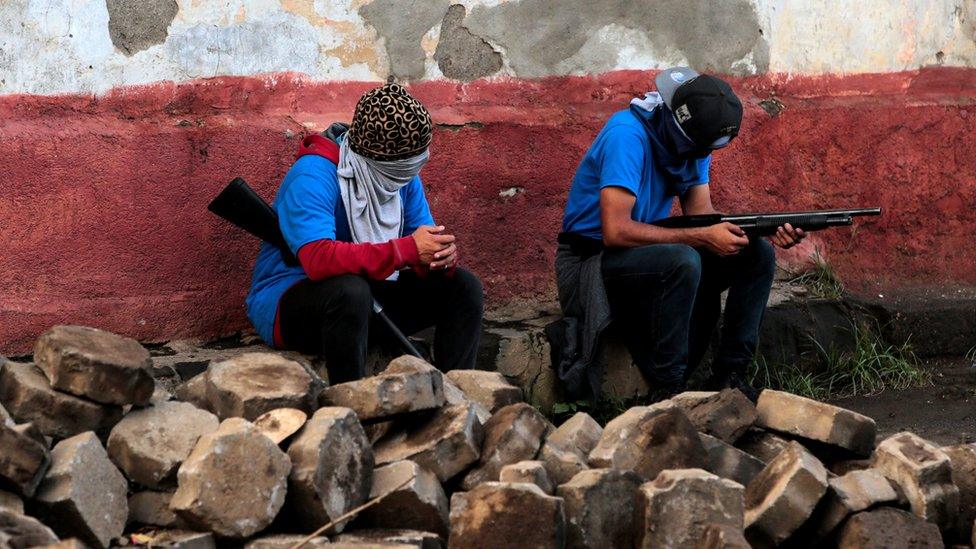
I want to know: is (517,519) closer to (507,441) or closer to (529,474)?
(529,474)

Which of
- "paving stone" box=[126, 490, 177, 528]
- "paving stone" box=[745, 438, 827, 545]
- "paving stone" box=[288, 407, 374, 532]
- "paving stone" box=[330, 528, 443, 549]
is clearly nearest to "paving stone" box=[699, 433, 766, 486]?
"paving stone" box=[745, 438, 827, 545]

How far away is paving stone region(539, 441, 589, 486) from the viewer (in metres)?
3.69

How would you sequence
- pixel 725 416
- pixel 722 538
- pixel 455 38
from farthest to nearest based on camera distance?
pixel 455 38 < pixel 725 416 < pixel 722 538

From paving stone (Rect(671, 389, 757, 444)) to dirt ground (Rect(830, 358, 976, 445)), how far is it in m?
1.19

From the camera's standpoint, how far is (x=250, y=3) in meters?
5.07

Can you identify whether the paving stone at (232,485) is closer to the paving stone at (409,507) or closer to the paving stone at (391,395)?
the paving stone at (409,507)

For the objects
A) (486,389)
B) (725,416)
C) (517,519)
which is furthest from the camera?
(486,389)

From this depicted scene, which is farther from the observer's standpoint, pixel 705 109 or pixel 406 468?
pixel 705 109

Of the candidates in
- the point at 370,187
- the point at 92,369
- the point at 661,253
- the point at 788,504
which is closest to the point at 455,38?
the point at 370,187

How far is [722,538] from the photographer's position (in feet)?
10.4

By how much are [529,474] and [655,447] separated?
488 mm

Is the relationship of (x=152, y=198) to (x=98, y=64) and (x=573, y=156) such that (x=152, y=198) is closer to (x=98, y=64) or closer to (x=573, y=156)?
(x=98, y=64)

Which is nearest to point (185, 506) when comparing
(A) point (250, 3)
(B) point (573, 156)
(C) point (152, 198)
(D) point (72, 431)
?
(D) point (72, 431)

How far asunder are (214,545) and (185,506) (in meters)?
0.12
